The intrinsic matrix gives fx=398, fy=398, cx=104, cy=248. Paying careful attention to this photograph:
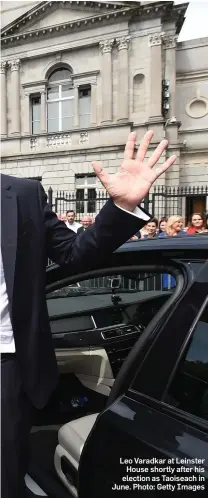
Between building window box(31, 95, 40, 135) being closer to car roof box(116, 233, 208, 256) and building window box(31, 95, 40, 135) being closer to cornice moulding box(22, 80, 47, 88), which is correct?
cornice moulding box(22, 80, 47, 88)

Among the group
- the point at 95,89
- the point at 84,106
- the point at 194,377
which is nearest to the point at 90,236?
the point at 194,377

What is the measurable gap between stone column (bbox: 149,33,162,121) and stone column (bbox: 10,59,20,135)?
728cm

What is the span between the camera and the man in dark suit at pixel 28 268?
119 centimetres

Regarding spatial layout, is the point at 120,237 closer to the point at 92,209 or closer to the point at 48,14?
the point at 92,209

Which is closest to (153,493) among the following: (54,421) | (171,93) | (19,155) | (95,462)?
(95,462)

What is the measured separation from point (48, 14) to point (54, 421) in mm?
21950

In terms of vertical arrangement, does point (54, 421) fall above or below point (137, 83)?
below

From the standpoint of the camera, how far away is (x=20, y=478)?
4.21ft

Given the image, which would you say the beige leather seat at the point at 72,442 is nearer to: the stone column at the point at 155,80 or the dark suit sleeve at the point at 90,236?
the dark suit sleeve at the point at 90,236

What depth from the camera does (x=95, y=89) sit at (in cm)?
1981

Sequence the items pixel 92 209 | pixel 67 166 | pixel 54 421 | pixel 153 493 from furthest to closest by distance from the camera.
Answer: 1. pixel 67 166
2. pixel 92 209
3. pixel 54 421
4. pixel 153 493

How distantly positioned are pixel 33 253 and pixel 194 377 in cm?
61

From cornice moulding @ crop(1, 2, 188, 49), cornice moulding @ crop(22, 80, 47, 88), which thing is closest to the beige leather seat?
cornice moulding @ crop(1, 2, 188, 49)

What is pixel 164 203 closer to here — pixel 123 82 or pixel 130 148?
pixel 123 82
